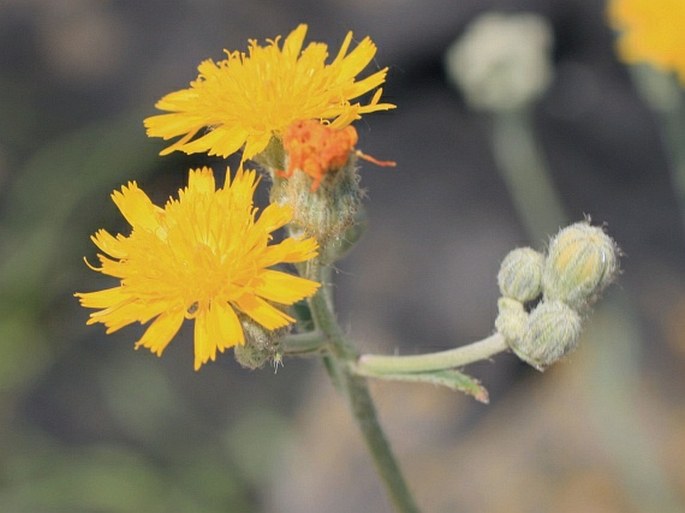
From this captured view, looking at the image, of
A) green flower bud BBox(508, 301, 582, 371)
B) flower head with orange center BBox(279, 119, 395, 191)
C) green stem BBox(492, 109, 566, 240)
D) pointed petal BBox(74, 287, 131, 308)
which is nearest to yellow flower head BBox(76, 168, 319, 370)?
pointed petal BBox(74, 287, 131, 308)

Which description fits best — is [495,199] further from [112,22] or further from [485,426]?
[112,22]

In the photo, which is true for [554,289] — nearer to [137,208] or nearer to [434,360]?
[434,360]

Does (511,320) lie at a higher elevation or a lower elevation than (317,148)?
lower

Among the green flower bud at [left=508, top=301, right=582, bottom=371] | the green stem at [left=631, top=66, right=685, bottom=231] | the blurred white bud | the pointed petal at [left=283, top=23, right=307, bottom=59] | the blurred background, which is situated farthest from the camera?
the blurred background

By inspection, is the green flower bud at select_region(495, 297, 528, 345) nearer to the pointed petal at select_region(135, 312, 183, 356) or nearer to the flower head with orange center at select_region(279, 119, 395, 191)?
the flower head with orange center at select_region(279, 119, 395, 191)

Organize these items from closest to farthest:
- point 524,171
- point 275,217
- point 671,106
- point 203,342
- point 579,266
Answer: point 203,342, point 275,217, point 579,266, point 671,106, point 524,171

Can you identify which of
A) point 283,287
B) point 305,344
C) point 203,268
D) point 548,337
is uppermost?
point 203,268

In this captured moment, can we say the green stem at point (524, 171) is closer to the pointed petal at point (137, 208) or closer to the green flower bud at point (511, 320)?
the green flower bud at point (511, 320)

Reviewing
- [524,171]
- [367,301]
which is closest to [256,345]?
[524,171]
